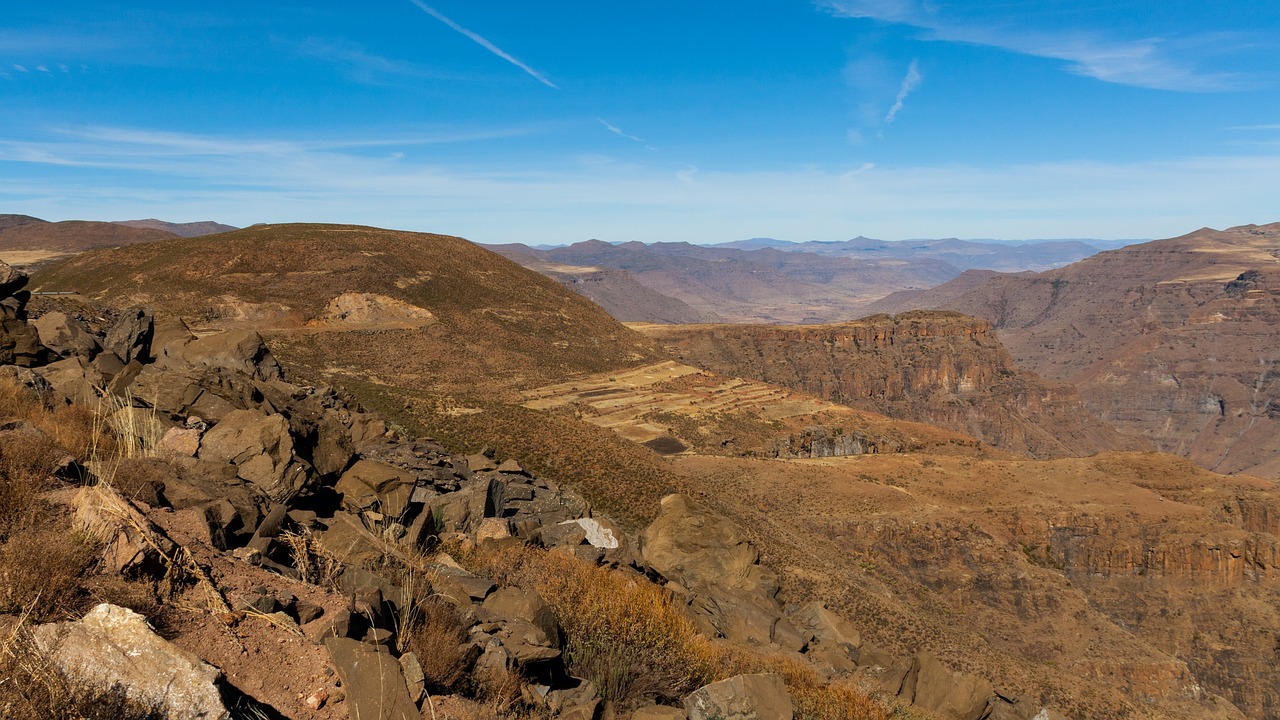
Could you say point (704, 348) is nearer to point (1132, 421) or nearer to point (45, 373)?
point (45, 373)

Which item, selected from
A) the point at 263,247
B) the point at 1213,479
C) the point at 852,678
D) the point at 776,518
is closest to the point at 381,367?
the point at 263,247

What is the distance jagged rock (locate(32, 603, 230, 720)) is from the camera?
3.79m

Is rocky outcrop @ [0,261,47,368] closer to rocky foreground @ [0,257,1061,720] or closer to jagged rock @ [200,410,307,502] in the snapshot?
rocky foreground @ [0,257,1061,720]

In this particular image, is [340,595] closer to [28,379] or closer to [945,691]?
[28,379]

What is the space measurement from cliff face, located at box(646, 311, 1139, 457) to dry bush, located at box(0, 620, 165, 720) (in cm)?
9727

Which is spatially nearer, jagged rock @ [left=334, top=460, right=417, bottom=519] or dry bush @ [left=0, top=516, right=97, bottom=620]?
dry bush @ [left=0, top=516, right=97, bottom=620]

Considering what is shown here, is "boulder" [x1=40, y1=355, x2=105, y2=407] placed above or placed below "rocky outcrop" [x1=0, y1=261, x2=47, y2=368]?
below

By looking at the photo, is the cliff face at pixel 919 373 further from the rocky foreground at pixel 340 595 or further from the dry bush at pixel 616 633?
the dry bush at pixel 616 633

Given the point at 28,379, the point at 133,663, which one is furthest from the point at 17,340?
the point at 133,663

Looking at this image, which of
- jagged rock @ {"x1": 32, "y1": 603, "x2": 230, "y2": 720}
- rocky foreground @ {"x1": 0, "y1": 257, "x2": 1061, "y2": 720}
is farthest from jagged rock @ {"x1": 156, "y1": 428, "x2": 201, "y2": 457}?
jagged rock @ {"x1": 32, "y1": 603, "x2": 230, "y2": 720}

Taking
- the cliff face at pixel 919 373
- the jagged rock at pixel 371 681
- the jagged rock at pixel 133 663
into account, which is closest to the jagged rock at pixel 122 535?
the jagged rock at pixel 133 663

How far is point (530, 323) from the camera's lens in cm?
7119

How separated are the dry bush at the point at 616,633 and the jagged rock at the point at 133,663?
3523 mm

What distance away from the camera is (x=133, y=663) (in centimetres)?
391
